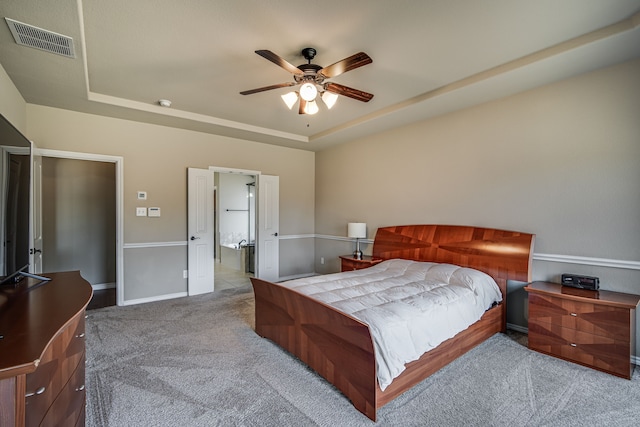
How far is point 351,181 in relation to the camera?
17.7ft

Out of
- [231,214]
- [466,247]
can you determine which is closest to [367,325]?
[466,247]

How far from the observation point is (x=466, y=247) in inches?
141

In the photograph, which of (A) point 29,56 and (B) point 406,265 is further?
(B) point 406,265

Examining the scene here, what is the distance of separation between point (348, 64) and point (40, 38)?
235 cm

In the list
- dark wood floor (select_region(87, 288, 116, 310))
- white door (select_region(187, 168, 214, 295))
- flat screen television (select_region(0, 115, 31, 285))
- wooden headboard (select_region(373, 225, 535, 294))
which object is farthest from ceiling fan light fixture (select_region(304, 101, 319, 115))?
dark wood floor (select_region(87, 288, 116, 310))

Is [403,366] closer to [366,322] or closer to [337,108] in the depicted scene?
[366,322]

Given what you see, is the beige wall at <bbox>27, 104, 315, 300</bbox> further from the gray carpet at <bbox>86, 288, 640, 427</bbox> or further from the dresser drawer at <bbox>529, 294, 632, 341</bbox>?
the dresser drawer at <bbox>529, 294, 632, 341</bbox>

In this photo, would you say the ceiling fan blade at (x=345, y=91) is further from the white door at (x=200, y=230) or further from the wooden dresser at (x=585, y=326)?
the white door at (x=200, y=230)

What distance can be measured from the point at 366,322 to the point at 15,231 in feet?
7.82

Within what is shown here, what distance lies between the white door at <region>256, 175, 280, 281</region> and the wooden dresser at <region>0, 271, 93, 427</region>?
11.9 ft

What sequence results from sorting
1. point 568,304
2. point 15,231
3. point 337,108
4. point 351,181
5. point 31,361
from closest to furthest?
point 31,361 → point 15,231 → point 568,304 → point 337,108 → point 351,181

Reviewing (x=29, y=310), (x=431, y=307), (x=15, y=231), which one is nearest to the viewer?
(x=29, y=310)

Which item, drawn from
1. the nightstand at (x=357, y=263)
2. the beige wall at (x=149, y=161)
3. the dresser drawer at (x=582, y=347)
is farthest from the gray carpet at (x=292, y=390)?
the nightstand at (x=357, y=263)

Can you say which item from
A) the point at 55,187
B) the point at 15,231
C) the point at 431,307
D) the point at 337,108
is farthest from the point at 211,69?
the point at 55,187
